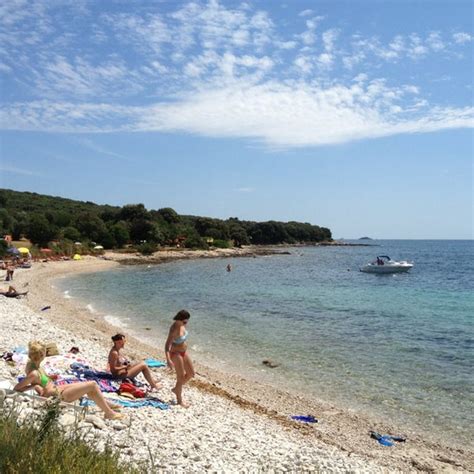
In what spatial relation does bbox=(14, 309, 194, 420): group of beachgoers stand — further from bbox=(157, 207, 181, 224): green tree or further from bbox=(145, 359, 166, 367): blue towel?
bbox=(157, 207, 181, 224): green tree

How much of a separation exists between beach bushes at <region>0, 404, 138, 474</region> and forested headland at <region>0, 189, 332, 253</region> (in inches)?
2369

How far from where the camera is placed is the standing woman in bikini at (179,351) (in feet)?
29.2

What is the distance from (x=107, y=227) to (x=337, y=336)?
213 ft

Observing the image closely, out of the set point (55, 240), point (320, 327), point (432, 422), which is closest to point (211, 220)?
point (55, 240)

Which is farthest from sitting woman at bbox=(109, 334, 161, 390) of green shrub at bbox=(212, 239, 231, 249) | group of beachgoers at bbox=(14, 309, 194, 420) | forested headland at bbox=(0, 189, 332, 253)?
green shrub at bbox=(212, 239, 231, 249)

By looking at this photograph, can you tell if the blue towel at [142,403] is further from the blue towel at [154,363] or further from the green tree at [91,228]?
the green tree at [91,228]

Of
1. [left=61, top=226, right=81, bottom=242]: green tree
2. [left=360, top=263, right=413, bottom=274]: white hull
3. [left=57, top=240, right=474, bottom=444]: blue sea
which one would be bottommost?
[left=57, top=240, right=474, bottom=444]: blue sea

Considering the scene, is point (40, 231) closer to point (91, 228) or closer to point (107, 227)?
point (91, 228)

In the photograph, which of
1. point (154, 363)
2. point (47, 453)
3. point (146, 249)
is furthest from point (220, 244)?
point (47, 453)

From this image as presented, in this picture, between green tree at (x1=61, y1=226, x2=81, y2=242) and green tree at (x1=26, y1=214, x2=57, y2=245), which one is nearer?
green tree at (x1=26, y1=214, x2=57, y2=245)

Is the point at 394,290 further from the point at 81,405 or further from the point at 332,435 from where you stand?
the point at 81,405

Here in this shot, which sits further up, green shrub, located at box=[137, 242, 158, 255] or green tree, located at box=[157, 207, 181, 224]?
green tree, located at box=[157, 207, 181, 224]

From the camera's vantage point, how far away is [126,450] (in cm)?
608

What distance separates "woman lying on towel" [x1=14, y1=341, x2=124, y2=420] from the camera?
721cm
